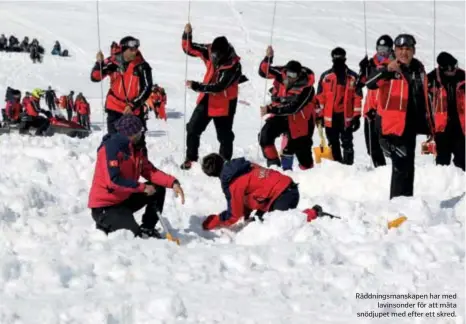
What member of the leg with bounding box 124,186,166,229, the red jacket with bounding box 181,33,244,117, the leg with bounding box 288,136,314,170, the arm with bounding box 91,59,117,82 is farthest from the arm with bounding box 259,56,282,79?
the leg with bounding box 124,186,166,229

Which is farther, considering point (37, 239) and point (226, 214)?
point (226, 214)

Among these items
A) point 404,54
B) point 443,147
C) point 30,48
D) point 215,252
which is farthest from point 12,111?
point 30,48

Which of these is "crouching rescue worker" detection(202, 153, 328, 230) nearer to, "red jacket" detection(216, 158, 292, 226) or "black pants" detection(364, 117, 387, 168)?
"red jacket" detection(216, 158, 292, 226)

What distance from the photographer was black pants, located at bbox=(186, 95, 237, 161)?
379 inches

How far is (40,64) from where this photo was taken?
3494 cm

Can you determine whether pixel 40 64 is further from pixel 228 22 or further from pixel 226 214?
pixel 226 214

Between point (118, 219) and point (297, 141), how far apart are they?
397cm

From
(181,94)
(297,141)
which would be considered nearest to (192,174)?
(297,141)

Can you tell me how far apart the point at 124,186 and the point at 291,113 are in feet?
12.3

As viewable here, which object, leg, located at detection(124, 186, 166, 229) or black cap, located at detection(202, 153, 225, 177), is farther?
black cap, located at detection(202, 153, 225, 177)

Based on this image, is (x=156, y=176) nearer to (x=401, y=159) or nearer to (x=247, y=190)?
(x=247, y=190)

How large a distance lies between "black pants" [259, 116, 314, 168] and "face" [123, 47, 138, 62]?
72.3 inches

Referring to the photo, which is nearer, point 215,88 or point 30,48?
point 215,88

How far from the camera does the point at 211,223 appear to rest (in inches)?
261
